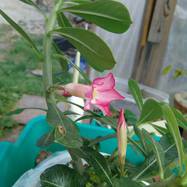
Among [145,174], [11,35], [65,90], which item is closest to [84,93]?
[65,90]

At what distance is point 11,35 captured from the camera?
10.8 feet

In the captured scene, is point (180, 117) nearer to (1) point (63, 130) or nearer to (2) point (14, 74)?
(1) point (63, 130)

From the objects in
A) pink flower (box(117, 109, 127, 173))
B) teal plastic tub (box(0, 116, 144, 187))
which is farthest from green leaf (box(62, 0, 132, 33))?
teal plastic tub (box(0, 116, 144, 187))

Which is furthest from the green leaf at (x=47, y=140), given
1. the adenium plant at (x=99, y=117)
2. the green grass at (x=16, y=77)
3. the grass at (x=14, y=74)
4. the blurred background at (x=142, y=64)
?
the green grass at (x=16, y=77)

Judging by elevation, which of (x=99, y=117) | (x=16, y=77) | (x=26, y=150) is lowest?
(x=16, y=77)

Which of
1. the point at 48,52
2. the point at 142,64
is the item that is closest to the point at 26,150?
the point at 48,52

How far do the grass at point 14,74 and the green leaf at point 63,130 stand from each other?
1.44 meters

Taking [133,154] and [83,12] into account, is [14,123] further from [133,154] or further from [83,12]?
[83,12]

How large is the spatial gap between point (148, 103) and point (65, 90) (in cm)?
11

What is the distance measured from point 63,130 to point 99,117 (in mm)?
104

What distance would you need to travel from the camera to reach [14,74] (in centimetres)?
254

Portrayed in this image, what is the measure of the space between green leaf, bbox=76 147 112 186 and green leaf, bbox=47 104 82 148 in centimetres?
8

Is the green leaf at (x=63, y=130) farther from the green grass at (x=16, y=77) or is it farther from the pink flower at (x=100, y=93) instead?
the green grass at (x=16, y=77)

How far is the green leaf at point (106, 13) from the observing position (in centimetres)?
46
